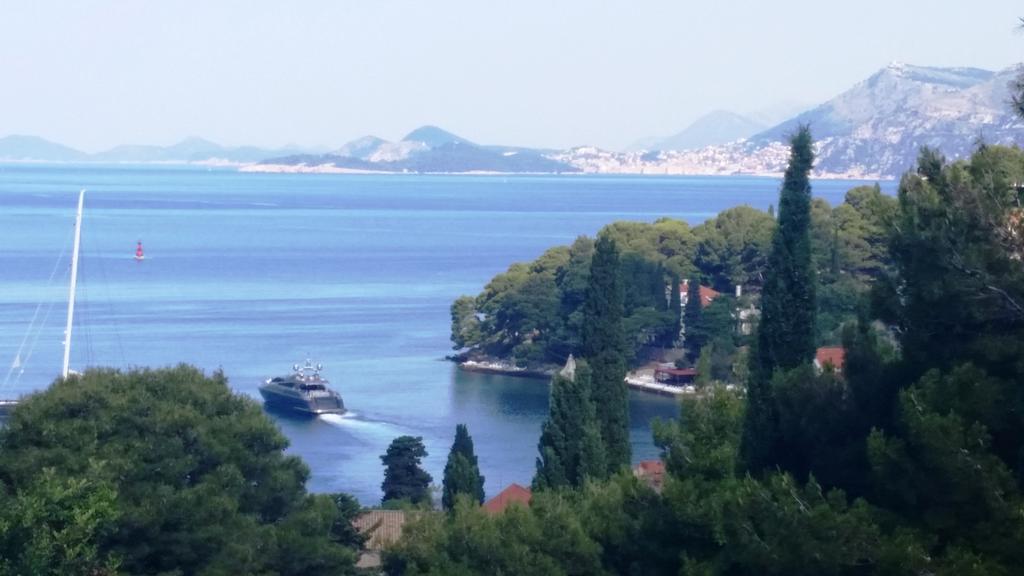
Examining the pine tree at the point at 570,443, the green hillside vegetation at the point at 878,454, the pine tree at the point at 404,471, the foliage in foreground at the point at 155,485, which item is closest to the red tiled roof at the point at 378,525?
the pine tree at the point at 570,443

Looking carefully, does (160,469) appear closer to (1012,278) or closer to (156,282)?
(1012,278)

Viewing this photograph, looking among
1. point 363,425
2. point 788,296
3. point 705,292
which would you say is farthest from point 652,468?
point 705,292

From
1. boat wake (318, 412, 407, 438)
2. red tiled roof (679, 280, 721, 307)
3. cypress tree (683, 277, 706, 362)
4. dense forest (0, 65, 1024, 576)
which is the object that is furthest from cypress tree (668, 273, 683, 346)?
dense forest (0, 65, 1024, 576)

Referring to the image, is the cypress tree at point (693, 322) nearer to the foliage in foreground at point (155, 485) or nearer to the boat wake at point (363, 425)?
the boat wake at point (363, 425)

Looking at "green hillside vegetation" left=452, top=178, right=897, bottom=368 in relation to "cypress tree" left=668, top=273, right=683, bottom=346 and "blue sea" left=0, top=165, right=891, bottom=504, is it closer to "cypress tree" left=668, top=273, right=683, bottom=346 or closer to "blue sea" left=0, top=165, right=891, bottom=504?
"cypress tree" left=668, top=273, right=683, bottom=346

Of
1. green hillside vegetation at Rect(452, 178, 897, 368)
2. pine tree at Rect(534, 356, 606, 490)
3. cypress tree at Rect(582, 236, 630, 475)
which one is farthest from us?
green hillside vegetation at Rect(452, 178, 897, 368)
